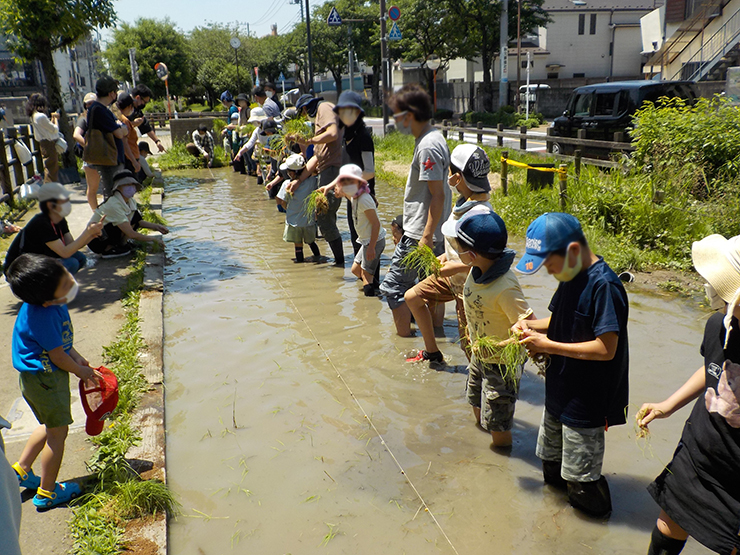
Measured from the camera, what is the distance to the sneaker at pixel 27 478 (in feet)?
10.9

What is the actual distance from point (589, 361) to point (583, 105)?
1300 centimetres

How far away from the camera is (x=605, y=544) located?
119 inches

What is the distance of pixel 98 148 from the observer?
7.75 meters

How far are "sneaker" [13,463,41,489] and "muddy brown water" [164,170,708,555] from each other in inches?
27.4

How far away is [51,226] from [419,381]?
3.02 meters

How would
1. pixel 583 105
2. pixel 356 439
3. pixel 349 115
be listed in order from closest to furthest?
1. pixel 356 439
2. pixel 349 115
3. pixel 583 105

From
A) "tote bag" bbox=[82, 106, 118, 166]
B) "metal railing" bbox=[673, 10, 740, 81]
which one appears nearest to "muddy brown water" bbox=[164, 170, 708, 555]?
"tote bag" bbox=[82, 106, 118, 166]

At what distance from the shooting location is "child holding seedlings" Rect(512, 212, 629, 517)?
266cm

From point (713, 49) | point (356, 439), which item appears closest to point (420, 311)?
point (356, 439)

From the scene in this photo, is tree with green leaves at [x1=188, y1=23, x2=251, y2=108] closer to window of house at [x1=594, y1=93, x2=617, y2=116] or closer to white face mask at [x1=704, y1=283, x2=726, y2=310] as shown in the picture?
window of house at [x1=594, y1=93, x2=617, y2=116]

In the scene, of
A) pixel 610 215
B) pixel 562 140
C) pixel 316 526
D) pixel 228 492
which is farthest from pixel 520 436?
pixel 562 140

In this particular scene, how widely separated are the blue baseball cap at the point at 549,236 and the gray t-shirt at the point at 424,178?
210 cm

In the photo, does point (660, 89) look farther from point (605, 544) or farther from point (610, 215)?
point (605, 544)

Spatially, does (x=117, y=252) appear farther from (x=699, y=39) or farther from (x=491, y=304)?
(x=699, y=39)
